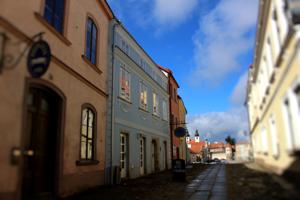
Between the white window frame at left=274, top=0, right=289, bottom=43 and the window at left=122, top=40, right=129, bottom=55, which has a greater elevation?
the window at left=122, top=40, right=129, bottom=55

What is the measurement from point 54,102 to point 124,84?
765 cm

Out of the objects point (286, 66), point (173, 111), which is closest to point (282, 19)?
point (286, 66)

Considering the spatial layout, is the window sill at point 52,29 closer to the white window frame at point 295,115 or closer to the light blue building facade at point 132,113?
the light blue building facade at point 132,113

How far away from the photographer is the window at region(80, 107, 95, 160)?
12.2 meters

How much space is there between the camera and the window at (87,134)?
12227 mm

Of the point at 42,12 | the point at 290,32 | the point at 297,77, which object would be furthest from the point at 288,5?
the point at 42,12

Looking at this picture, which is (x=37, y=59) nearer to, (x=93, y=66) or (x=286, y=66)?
(x=93, y=66)

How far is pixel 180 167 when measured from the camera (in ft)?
54.1

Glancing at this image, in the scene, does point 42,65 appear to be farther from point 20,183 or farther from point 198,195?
point 198,195

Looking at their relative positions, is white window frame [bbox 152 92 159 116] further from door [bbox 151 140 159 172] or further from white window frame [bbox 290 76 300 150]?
white window frame [bbox 290 76 300 150]

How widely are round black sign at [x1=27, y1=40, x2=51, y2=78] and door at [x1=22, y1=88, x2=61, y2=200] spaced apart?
4.16 ft

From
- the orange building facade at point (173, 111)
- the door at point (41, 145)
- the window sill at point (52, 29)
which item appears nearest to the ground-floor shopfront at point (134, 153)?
the door at point (41, 145)

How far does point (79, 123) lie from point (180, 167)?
6.81m

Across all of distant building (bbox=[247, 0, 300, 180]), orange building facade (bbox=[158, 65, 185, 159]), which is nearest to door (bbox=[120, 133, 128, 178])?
distant building (bbox=[247, 0, 300, 180])
